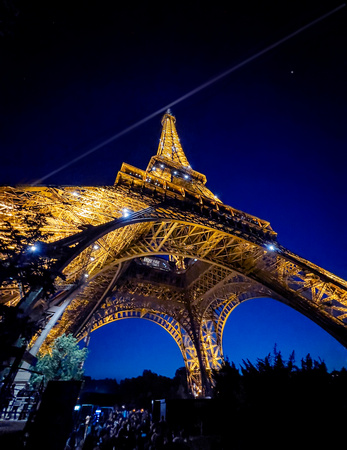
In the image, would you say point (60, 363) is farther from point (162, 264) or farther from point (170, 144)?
point (170, 144)

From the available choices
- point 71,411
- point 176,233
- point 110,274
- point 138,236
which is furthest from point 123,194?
point 71,411

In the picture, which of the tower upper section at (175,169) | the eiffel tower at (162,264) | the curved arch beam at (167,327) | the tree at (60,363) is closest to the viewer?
the eiffel tower at (162,264)

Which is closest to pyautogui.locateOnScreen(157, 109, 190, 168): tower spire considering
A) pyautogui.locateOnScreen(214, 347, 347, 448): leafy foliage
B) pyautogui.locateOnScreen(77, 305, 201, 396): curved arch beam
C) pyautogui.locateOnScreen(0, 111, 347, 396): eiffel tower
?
pyautogui.locateOnScreen(0, 111, 347, 396): eiffel tower

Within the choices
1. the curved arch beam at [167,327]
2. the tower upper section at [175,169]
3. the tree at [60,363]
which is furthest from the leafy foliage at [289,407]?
the tower upper section at [175,169]

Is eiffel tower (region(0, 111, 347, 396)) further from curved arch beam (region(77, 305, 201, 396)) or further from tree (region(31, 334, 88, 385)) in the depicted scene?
tree (region(31, 334, 88, 385))

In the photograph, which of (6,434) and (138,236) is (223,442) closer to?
(6,434)

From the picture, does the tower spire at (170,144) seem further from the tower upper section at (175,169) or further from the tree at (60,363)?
the tree at (60,363)
